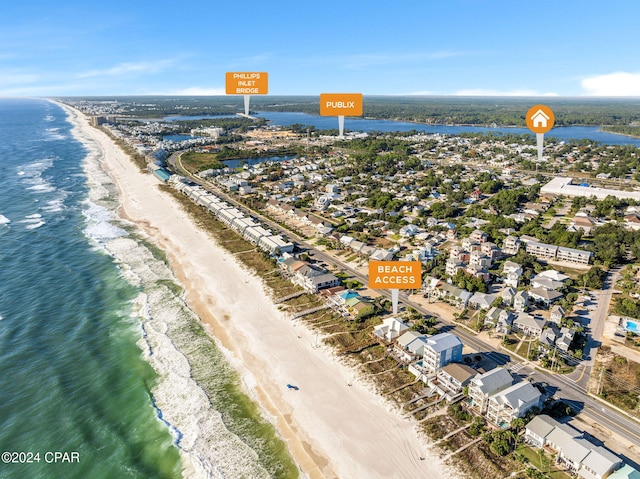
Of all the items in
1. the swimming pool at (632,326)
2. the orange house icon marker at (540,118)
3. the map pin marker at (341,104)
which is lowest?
the swimming pool at (632,326)

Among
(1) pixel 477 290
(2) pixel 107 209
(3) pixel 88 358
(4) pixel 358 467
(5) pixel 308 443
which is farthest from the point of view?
(2) pixel 107 209

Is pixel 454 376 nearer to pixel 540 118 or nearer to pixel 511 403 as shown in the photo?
pixel 511 403

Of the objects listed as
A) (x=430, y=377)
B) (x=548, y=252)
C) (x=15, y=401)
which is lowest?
(x=15, y=401)

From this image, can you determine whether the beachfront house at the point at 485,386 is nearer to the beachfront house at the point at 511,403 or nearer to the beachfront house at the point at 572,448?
the beachfront house at the point at 511,403

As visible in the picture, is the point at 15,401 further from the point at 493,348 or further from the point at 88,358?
the point at 493,348

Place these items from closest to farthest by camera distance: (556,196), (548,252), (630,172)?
1. (548,252)
2. (556,196)
3. (630,172)

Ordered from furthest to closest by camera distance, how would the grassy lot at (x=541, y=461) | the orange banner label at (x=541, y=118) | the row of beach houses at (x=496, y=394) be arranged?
the orange banner label at (x=541, y=118) < the grassy lot at (x=541, y=461) < the row of beach houses at (x=496, y=394)

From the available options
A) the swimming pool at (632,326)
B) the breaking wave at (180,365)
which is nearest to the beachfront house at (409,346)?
the breaking wave at (180,365)

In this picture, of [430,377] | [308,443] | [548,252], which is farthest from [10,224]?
[548,252]
